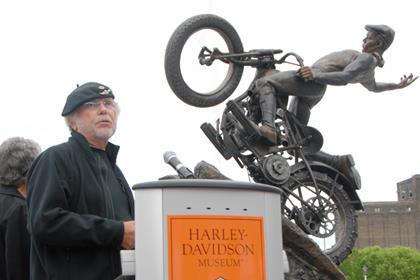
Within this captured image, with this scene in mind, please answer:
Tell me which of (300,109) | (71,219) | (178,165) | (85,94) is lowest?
(71,219)

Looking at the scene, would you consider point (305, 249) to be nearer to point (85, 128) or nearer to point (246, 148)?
point (246, 148)

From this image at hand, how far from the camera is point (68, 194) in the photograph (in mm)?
3051

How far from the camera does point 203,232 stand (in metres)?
2.44

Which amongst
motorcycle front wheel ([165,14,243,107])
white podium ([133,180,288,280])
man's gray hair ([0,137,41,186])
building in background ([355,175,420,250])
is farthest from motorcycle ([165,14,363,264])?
building in background ([355,175,420,250])

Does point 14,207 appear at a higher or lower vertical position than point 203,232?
higher

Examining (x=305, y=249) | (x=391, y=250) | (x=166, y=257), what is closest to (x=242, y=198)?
(x=166, y=257)

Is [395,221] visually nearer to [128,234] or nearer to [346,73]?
[346,73]

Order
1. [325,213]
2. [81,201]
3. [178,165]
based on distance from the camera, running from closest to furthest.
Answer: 1. [81,201]
2. [178,165]
3. [325,213]

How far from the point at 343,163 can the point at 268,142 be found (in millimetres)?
836

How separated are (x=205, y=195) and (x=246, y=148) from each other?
5142mm

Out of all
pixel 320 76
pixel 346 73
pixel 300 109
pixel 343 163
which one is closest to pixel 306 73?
pixel 320 76

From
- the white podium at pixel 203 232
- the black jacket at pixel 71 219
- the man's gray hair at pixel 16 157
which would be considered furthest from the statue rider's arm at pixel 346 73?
the white podium at pixel 203 232

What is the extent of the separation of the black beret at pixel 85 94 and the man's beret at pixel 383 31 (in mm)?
4903

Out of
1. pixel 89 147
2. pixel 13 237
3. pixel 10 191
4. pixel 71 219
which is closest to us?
pixel 71 219
